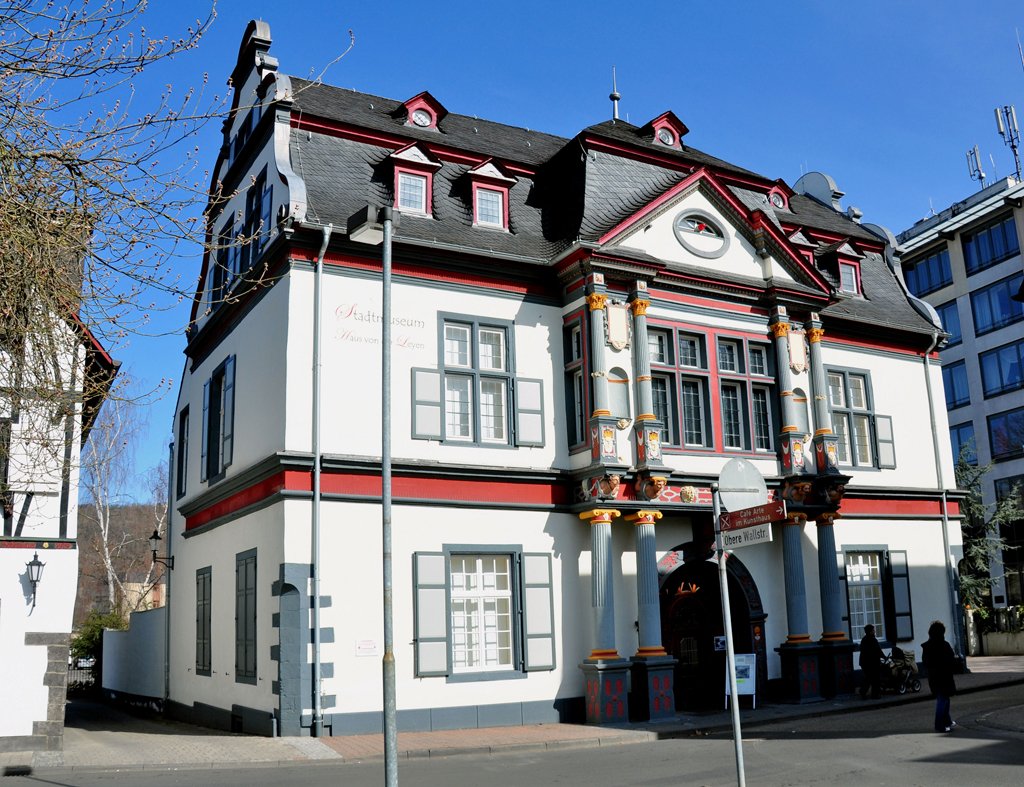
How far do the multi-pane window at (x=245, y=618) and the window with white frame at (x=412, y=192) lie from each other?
285 inches

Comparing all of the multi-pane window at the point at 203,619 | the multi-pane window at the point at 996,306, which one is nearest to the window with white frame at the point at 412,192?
the multi-pane window at the point at 203,619

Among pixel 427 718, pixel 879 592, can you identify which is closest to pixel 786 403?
pixel 879 592

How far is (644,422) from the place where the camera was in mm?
19562

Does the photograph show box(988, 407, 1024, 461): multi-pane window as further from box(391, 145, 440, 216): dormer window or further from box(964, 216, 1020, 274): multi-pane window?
box(391, 145, 440, 216): dormer window

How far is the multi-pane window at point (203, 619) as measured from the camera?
841 inches

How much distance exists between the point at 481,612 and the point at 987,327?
3641 cm

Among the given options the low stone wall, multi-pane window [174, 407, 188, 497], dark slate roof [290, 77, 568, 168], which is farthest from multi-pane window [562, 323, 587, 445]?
the low stone wall

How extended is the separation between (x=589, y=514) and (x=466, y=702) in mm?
4042

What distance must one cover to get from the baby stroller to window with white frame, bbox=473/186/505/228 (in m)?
12.3

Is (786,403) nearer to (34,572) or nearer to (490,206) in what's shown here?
(490,206)

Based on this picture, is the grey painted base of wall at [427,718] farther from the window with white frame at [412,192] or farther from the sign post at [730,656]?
the window with white frame at [412,192]

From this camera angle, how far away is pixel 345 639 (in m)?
17.2

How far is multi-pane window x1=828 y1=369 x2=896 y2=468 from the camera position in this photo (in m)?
24.3

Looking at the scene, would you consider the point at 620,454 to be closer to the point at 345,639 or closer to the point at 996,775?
the point at 345,639
